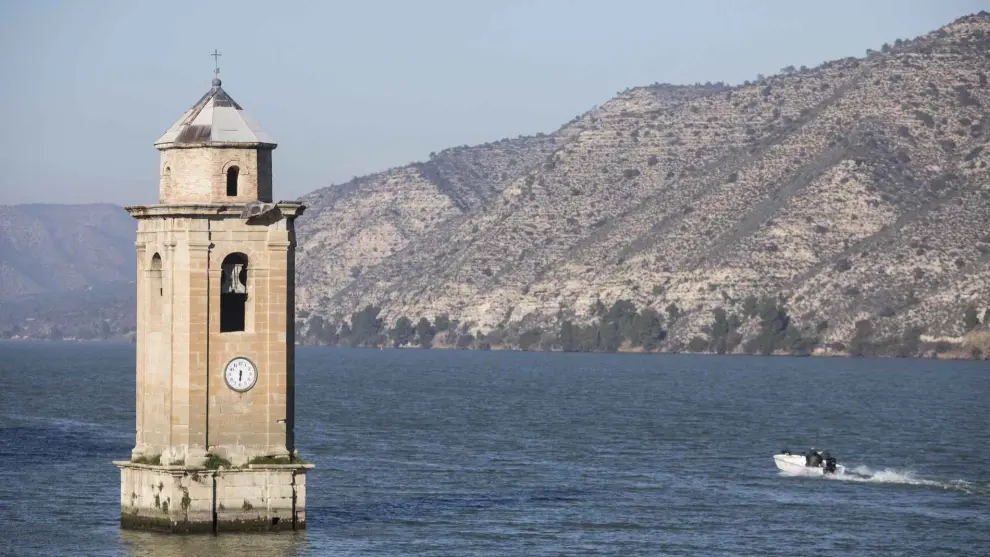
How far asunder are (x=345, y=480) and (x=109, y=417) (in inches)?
1283

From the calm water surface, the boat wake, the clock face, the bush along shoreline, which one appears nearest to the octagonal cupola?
the clock face

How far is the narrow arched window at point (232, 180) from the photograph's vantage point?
124 ft

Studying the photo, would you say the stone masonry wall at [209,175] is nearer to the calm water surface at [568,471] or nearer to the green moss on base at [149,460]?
the green moss on base at [149,460]

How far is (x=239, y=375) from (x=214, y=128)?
460 centimetres

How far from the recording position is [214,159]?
37.6 meters

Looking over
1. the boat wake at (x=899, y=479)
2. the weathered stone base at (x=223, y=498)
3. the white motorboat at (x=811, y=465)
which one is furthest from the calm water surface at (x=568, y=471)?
the white motorboat at (x=811, y=465)

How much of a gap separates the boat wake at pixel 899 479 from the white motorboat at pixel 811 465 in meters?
0.23

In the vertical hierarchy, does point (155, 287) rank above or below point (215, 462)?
above

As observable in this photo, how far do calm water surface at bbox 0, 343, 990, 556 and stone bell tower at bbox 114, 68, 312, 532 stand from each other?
0.87 m

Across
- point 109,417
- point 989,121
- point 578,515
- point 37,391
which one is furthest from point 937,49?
point 578,515

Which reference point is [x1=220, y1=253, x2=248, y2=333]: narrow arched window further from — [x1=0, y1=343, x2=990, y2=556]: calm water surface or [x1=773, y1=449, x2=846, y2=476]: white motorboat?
[x1=773, y1=449, x2=846, y2=476]: white motorboat

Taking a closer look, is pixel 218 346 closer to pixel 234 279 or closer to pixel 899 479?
pixel 234 279

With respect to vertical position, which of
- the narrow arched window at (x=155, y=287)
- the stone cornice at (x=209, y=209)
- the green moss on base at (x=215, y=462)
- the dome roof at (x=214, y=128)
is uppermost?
the dome roof at (x=214, y=128)

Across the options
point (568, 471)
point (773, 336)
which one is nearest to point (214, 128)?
point (568, 471)
